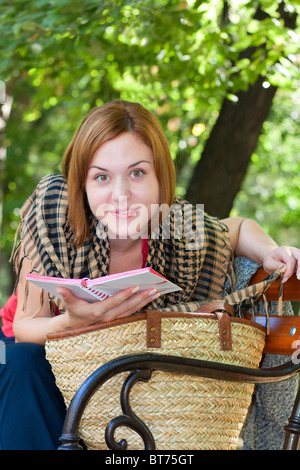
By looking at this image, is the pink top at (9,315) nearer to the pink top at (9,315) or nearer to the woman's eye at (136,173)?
the pink top at (9,315)

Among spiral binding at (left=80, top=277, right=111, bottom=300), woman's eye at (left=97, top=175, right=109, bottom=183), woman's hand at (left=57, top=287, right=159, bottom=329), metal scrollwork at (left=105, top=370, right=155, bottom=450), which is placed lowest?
metal scrollwork at (left=105, top=370, right=155, bottom=450)

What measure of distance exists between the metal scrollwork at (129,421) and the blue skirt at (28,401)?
14.3 inches

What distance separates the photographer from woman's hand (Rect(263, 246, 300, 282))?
2.07m

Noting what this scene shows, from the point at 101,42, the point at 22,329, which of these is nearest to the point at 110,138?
the point at 22,329

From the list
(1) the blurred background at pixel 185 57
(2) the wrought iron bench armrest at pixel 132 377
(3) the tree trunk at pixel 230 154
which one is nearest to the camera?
(2) the wrought iron bench armrest at pixel 132 377

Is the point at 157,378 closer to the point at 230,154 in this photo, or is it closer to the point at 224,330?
the point at 224,330

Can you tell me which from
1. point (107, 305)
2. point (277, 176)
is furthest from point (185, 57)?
point (277, 176)

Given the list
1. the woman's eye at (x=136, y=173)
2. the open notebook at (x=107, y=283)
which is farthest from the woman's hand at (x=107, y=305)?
the woman's eye at (x=136, y=173)

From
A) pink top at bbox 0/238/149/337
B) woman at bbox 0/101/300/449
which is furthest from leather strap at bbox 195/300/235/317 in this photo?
pink top at bbox 0/238/149/337

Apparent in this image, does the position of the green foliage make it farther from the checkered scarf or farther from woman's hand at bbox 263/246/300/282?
woman's hand at bbox 263/246/300/282

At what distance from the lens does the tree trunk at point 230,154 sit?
4613 millimetres

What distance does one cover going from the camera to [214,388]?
5.82 ft

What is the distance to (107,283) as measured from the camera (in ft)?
5.38
